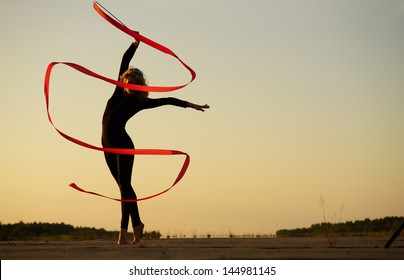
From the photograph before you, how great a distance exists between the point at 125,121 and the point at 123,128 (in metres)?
0.10

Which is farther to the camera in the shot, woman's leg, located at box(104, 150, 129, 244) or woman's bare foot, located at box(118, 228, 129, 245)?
woman's bare foot, located at box(118, 228, 129, 245)

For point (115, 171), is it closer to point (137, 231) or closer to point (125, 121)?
point (125, 121)

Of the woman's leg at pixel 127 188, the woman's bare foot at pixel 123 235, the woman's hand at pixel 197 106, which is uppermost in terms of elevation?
the woman's hand at pixel 197 106

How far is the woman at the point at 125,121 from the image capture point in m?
8.87

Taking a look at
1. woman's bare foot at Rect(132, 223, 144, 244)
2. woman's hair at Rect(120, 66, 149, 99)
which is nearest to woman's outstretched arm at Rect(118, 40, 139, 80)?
woman's hair at Rect(120, 66, 149, 99)

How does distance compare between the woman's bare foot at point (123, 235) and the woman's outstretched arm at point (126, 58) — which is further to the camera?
the woman's bare foot at point (123, 235)

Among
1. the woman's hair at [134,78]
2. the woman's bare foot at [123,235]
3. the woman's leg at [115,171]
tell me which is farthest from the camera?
the woman's bare foot at [123,235]

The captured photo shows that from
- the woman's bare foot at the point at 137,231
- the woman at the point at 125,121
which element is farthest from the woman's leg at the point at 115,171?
the woman's bare foot at the point at 137,231

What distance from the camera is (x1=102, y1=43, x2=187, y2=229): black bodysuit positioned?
8922 millimetres

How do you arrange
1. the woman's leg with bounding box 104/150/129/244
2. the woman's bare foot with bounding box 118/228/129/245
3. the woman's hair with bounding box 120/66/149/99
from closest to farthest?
the woman's hair with bounding box 120/66/149/99 → the woman's leg with bounding box 104/150/129/244 → the woman's bare foot with bounding box 118/228/129/245

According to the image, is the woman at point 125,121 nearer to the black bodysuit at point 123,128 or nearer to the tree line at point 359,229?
the black bodysuit at point 123,128

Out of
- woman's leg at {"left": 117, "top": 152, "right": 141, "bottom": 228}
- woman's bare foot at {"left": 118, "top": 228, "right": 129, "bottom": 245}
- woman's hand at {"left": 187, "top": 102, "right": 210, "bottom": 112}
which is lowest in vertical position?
woman's bare foot at {"left": 118, "top": 228, "right": 129, "bottom": 245}

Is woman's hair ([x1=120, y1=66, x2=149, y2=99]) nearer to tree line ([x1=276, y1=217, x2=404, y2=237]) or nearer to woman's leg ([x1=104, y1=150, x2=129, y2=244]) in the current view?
woman's leg ([x1=104, y1=150, x2=129, y2=244])
